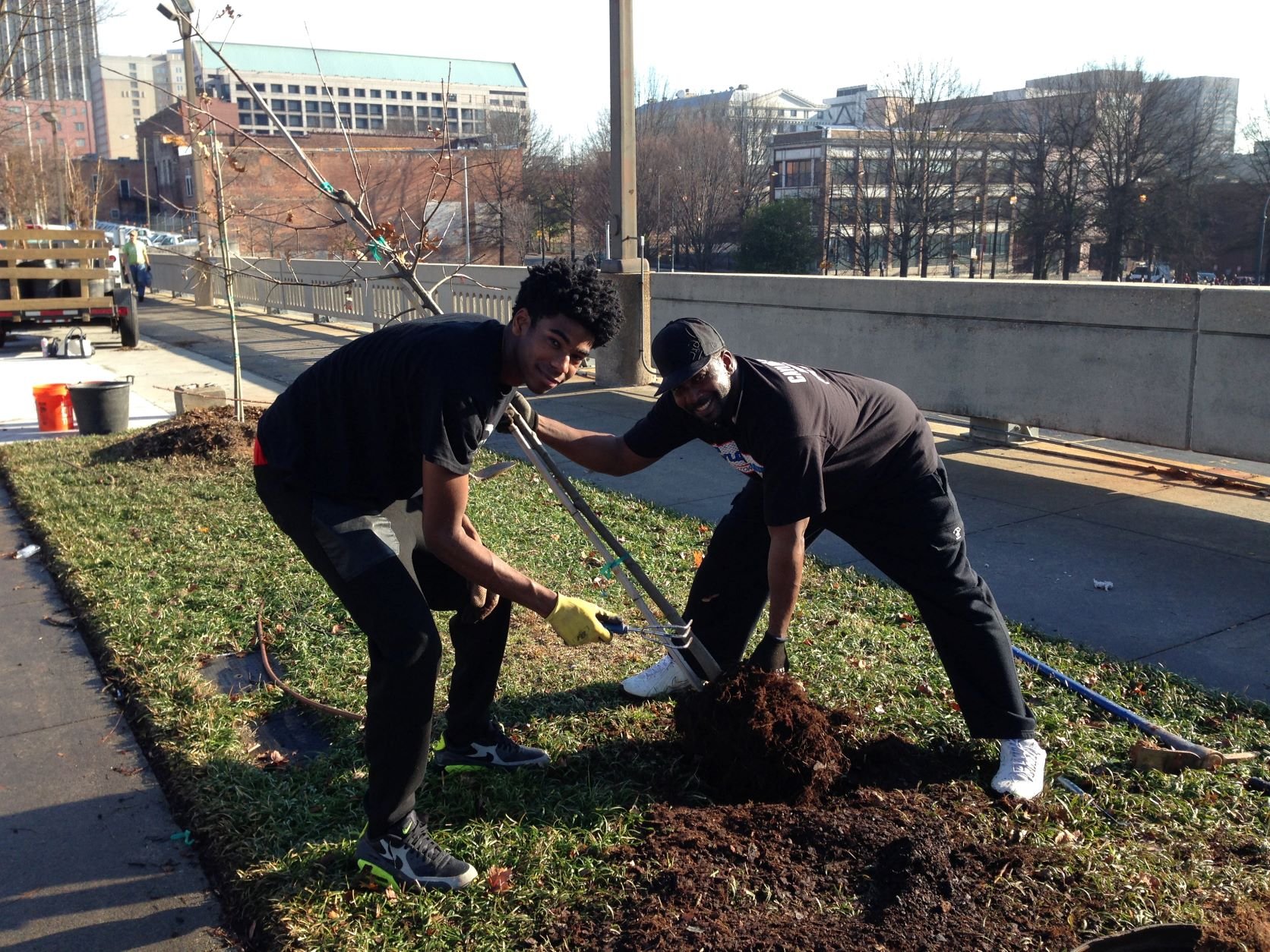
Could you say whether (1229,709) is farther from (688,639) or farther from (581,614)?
(581,614)

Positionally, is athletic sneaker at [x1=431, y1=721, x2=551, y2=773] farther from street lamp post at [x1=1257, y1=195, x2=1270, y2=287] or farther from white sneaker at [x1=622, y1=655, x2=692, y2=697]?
street lamp post at [x1=1257, y1=195, x2=1270, y2=287]

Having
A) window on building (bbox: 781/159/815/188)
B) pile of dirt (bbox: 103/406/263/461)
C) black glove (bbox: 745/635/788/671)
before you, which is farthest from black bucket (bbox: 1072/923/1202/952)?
window on building (bbox: 781/159/815/188)

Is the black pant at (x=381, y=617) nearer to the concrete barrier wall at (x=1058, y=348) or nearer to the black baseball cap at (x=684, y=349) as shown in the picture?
the black baseball cap at (x=684, y=349)

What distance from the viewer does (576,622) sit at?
10.1 ft

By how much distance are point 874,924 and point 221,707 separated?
269cm

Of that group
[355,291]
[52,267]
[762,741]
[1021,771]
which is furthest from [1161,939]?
[52,267]

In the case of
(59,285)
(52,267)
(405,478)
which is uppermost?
(52,267)

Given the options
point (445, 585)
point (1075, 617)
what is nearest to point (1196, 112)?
point (1075, 617)

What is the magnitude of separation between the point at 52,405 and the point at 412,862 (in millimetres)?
8694

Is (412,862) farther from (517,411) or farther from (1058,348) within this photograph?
(1058,348)

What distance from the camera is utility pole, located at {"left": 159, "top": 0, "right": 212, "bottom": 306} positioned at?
6473 mm

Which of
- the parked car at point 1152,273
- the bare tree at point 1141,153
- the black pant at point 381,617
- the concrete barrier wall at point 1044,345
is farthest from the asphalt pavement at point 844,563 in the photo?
the bare tree at point 1141,153

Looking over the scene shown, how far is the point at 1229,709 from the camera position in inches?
164

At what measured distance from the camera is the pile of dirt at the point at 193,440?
8609mm
